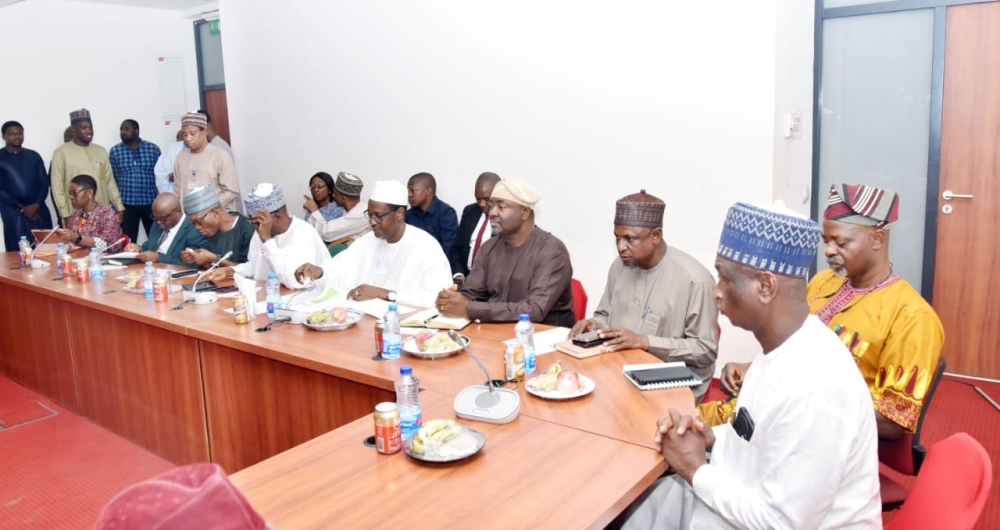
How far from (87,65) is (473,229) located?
544cm

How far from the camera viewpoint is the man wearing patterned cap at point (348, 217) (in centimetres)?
612

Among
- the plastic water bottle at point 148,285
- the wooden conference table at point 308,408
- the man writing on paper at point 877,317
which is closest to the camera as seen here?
the wooden conference table at point 308,408

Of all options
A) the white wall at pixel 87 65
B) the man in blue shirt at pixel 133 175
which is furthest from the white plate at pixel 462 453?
the white wall at pixel 87 65

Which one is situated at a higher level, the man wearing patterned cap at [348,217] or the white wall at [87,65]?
the white wall at [87,65]

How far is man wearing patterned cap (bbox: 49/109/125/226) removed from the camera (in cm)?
752

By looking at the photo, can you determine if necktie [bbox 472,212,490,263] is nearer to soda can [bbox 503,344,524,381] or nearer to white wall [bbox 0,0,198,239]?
soda can [bbox 503,344,524,381]

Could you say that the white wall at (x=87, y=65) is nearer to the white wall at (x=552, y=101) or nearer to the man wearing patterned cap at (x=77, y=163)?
the man wearing patterned cap at (x=77, y=163)

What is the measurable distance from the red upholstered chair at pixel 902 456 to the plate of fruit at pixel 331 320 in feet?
7.20

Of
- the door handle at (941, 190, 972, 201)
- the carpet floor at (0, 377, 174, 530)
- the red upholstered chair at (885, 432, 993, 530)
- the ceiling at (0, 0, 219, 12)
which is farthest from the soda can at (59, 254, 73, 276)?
the door handle at (941, 190, 972, 201)

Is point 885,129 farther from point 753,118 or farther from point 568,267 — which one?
point 568,267

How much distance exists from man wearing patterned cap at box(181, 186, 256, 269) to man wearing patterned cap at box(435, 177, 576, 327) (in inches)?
75.8

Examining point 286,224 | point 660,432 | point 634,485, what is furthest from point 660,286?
point 286,224

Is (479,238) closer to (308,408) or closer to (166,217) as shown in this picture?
(166,217)

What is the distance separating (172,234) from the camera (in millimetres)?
5398
